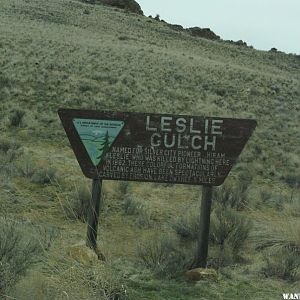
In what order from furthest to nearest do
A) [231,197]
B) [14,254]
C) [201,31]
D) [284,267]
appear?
1. [201,31]
2. [231,197]
3. [284,267]
4. [14,254]

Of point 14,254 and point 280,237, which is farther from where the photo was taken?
point 280,237

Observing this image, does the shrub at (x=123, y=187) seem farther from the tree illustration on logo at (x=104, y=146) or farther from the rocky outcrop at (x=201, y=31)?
the rocky outcrop at (x=201, y=31)

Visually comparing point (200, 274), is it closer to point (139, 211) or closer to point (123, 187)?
point (139, 211)

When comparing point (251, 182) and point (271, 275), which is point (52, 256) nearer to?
point (271, 275)

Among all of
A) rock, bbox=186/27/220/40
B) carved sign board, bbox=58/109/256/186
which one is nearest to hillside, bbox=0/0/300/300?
carved sign board, bbox=58/109/256/186

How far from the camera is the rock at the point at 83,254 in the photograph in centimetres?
532

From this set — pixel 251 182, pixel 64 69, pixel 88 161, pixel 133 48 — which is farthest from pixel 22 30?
pixel 88 161

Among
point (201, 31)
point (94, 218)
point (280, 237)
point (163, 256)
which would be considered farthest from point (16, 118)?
point (201, 31)

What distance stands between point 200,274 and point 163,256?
57 centimetres

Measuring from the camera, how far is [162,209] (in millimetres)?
9156

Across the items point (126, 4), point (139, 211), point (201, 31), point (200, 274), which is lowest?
point (200, 274)

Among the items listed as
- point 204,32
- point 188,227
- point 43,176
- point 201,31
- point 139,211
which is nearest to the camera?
point 188,227

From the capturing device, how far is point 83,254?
18.0ft

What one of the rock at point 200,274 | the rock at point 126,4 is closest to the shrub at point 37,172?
the rock at point 200,274
